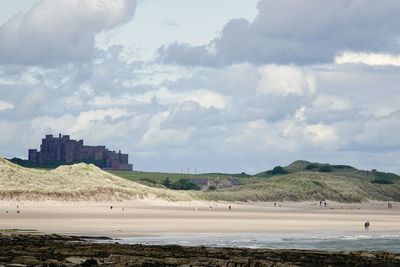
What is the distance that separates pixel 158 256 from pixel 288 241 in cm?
1687

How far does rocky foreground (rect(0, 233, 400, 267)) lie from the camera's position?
114ft

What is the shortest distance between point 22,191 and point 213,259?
67907 mm

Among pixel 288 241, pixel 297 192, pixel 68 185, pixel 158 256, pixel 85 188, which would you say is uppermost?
pixel 297 192

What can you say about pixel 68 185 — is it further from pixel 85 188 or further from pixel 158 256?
pixel 158 256

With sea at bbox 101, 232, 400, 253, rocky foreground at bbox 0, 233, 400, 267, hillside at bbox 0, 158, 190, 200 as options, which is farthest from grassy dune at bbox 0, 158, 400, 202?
rocky foreground at bbox 0, 233, 400, 267

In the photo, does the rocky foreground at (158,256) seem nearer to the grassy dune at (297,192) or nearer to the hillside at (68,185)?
the hillside at (68,185)

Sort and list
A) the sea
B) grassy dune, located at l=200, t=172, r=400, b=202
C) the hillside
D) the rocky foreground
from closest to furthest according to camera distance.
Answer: the rocky foreground < the sea < the hillside < grassy dune, located at l=200, t=172, r=400, b=202

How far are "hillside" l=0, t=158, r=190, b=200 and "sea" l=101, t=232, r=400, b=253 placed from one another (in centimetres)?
4654

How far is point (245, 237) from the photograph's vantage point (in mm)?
56938

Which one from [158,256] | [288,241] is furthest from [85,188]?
[158,256]

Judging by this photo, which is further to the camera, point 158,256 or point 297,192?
point 297,192

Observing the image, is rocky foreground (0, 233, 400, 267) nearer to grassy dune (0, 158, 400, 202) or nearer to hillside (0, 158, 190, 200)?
hillside (0, 158, 190, 200)

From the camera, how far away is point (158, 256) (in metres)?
38.4

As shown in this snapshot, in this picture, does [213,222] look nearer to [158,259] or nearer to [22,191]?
[22,191]
